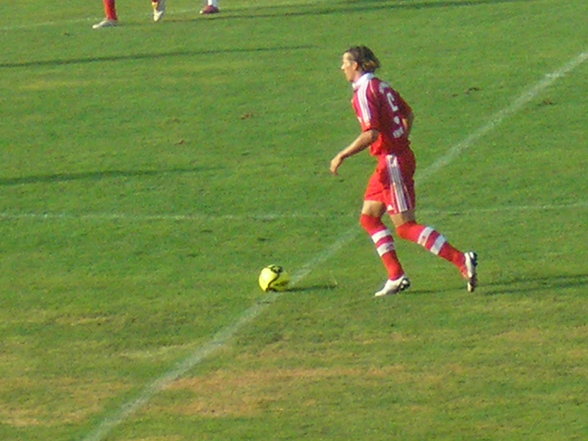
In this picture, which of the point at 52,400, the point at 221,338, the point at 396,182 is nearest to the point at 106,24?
the point at 396,182

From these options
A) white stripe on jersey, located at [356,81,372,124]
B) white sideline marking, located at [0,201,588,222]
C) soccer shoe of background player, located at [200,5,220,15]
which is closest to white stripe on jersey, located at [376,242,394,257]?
white stripe on jersey, located at [356,81,372,124]

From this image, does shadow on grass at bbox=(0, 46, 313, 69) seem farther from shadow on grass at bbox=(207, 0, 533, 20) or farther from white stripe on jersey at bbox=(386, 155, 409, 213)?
white stripe on jersey at bbox=(386, 155, 409, 213)

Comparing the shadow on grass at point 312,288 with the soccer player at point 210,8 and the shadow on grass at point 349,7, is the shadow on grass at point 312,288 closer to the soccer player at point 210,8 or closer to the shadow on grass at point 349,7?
the shadow on grass at point 349,7

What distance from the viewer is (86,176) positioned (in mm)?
15898

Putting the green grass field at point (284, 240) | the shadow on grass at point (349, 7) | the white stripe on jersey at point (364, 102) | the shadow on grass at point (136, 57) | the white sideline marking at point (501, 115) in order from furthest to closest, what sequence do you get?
the shadow on grass at point (349, 7), the shadow on grass at point (136, 57), the white sideline marking at point (501, 115), the white stripe on jersey at point (364, 102), the green grass field at point (284, 240)

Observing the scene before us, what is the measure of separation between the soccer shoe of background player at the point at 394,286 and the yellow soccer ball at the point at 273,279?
27.1 inches

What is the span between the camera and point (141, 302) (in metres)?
11.9

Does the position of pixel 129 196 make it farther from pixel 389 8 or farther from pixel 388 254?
pixel 389 8

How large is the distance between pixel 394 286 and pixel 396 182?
74 cm

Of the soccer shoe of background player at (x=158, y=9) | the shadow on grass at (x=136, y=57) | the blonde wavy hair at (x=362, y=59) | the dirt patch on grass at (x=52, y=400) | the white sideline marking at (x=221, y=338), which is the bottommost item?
the white sideline marking at (x=221, y=338)

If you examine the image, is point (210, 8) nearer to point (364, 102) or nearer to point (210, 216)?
point (210, 216)

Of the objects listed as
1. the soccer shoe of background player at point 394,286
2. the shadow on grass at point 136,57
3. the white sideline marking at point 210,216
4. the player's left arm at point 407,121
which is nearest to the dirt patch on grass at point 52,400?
the soccer shoe of background player at point 394,286

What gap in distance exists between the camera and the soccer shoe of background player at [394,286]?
1166 cm

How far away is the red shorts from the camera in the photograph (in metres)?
11.6
